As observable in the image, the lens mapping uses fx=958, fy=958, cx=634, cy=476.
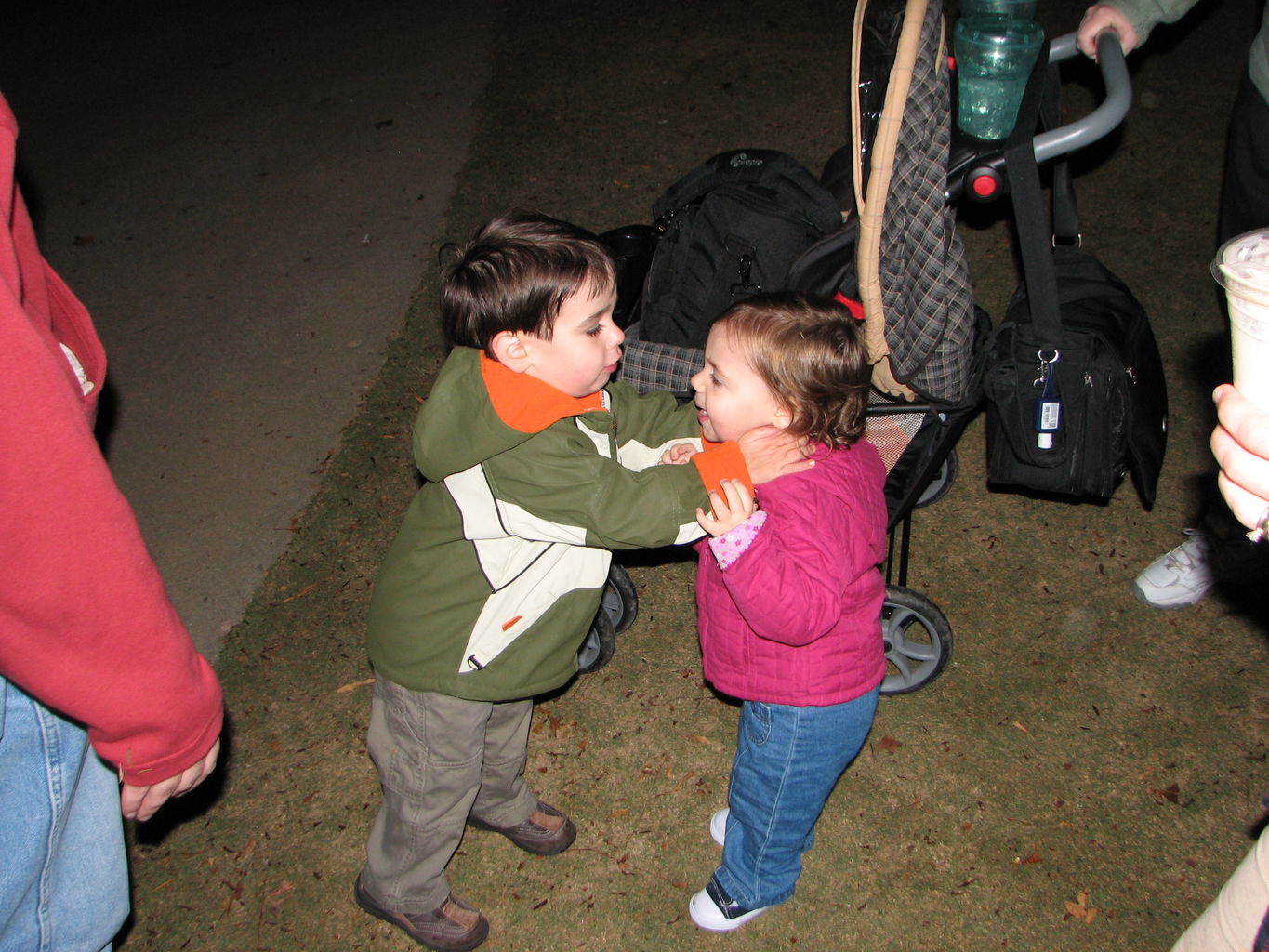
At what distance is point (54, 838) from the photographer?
4.77 ft

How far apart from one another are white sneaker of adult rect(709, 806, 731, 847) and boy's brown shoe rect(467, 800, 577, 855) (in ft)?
1.34

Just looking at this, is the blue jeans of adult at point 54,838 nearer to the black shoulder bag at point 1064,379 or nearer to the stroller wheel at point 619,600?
the stroller wheel at point 619,600

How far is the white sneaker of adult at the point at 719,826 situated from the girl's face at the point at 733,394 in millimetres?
1224

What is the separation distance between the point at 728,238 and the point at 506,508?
4.30 ft

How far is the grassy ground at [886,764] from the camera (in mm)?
2588

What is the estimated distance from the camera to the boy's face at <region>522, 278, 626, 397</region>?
2039mm

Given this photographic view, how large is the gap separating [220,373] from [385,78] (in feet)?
9.74

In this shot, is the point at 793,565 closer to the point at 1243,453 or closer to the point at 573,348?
the point at 573,348

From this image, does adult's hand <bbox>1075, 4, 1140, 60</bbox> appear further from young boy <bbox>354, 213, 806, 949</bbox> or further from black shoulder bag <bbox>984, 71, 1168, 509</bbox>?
young boy <bbox>354, 213, 806, 949</bbox>

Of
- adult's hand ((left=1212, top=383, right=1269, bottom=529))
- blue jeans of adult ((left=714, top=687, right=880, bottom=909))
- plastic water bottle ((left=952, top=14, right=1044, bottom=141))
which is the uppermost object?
adult's hand ((left=1212, top=383, right=1269, bottom=529))

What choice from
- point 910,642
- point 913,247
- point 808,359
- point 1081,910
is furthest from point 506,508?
point 1081,910

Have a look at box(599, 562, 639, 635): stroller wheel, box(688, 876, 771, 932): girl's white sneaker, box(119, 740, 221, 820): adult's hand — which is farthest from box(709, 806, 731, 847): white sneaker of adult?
box(119, 740, 221, 820): adult's hand

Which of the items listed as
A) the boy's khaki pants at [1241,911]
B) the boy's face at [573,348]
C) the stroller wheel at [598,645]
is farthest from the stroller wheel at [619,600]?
the boy's khaki pants at [1241,911]

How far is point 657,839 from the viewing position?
2764mm
